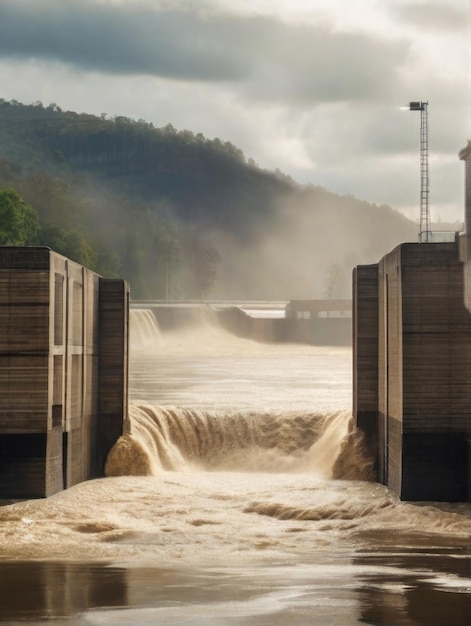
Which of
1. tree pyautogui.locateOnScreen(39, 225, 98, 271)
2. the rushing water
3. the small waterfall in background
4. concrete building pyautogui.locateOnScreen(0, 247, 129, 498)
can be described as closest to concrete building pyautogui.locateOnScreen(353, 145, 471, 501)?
the rushing water

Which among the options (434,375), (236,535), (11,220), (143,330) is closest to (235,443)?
(434,375)

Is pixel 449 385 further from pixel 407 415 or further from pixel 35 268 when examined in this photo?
pixel 35 268

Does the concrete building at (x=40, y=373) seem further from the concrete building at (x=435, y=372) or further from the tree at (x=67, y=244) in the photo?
the tree at (x=67, y=244)

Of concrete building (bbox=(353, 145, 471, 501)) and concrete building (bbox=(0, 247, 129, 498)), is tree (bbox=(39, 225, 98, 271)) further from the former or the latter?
concrete building (bbox=(353, 145, 471, 501))

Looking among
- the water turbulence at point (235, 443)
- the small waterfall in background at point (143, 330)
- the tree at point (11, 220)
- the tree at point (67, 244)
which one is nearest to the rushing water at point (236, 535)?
the water turbulence at point (235, 443)

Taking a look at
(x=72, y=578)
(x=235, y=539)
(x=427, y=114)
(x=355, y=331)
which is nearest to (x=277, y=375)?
(x=427, y=114)

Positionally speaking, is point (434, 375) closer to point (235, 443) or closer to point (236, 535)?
point (236, 535)

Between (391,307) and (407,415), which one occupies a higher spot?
(391,307)
